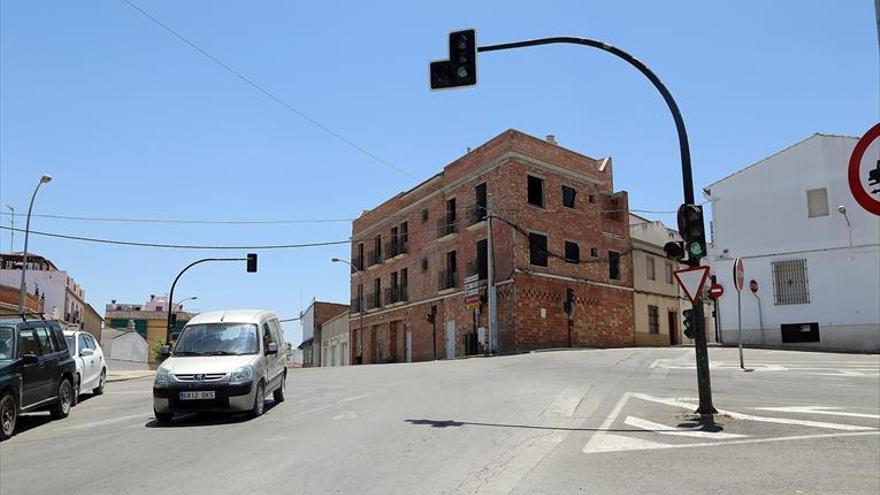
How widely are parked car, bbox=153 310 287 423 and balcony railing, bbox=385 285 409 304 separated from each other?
115 ft

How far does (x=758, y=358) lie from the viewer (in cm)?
2344

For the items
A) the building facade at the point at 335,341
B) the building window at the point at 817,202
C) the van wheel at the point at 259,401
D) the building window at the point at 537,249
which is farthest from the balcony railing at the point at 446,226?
the van wheel at the point at 259,401

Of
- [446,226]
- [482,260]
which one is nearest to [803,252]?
[482,260]

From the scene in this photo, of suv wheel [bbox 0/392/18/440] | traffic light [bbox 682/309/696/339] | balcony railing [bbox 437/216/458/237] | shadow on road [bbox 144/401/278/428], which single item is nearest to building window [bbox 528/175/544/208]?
balcony railing [bbox 437/216/458/237]

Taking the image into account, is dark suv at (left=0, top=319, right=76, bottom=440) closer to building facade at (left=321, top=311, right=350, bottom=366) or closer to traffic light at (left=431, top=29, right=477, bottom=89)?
traffic light at (left=431, top=29, right=477, bottom=89)

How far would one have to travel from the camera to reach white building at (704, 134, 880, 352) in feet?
103

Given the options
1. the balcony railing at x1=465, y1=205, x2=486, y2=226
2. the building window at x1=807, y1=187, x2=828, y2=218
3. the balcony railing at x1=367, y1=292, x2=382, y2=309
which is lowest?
the balcony railing at x1=367, y1=292, x2=382, y2=309

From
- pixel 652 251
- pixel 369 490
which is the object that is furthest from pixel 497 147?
pixel 369 490

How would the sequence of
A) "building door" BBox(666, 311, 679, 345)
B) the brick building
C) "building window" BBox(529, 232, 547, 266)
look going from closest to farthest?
the brick building < "building window" BBox(529, 232, 547, 266) < "building door" BBox(666, 311, 679, 345)

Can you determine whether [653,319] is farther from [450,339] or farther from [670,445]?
[670,445]

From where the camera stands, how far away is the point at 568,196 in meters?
40.9

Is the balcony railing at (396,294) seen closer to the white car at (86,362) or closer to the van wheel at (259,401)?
the white car at (86,362)

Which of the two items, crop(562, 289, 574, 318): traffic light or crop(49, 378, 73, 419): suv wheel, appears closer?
crop(49, 378, 73, 419): suv wheel

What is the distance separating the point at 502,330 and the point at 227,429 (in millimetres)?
26433
